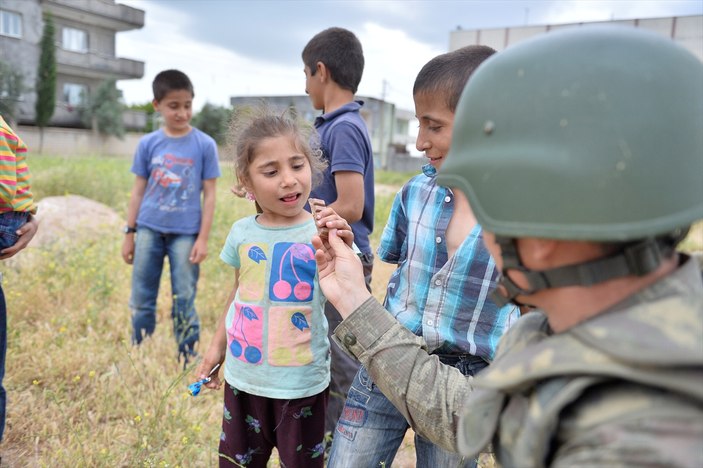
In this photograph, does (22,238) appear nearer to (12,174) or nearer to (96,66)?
(12,174)

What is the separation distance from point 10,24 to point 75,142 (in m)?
6.12

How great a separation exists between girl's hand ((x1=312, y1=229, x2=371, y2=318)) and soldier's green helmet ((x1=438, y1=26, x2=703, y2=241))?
64 cm

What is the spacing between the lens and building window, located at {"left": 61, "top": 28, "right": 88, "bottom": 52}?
3148 cm

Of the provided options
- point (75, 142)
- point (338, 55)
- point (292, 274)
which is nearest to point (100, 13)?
point (75, 142)

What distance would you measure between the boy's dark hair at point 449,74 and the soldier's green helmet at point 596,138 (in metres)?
0.84

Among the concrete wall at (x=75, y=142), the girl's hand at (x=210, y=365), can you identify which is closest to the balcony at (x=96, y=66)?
the concrete wall at (x=75, y=142)

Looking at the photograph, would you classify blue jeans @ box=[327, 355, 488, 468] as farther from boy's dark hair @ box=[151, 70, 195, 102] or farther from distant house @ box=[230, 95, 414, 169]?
distant house @ box=[230, 95, 414, 169]

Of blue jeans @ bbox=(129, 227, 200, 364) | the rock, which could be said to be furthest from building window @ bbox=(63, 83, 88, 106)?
blue jeans @ bbox=(129, 227, 200, 364)

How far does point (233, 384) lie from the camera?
222cm

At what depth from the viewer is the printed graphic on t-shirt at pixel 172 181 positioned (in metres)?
4.11

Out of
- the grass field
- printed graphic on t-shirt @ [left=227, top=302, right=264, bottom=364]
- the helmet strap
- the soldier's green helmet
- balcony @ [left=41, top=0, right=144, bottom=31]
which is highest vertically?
balcony @ [left=41, top=0, right=144, bottom=31]

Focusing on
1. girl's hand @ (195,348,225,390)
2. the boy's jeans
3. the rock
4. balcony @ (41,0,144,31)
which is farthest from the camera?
balcony @ (41,0,144,31)

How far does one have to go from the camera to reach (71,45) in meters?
31.7

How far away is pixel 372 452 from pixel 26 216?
1944 millimetres
